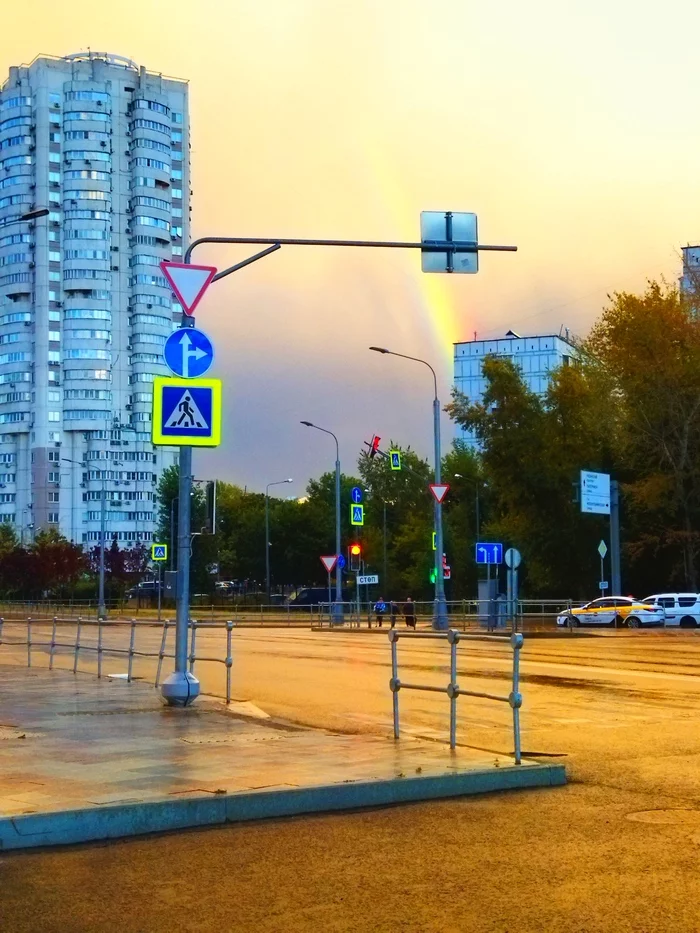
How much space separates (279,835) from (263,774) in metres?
1.58

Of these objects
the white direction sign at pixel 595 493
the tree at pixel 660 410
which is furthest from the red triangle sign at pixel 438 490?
the tree at pixel 660 410

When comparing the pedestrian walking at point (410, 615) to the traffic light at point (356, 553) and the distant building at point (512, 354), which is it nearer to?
the traffic light at point (356, 553)

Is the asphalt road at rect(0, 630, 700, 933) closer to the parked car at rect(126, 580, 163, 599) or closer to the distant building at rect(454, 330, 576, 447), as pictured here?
the parked car at rect(126, 580, 163, 599)

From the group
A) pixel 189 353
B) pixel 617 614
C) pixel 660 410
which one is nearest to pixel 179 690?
pixel 189 353

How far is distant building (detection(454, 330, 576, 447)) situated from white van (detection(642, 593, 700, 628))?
108421 millimetres

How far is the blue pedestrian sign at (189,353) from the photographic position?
15.4 meters

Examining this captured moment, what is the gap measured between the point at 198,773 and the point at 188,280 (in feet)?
25.8

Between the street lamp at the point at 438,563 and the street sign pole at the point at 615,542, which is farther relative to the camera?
the street sign pole at the point at 615,542

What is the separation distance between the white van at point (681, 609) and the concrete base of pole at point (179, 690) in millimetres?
39058

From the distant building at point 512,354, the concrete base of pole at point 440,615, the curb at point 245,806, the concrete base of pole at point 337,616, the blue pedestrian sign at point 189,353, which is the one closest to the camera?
the curb at point 245,806

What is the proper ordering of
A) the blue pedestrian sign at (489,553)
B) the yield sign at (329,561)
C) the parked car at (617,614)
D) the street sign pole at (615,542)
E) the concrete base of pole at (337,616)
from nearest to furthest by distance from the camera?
the blue pedestrian sign at (489,553) < the parked car at (617,614) < the concrete base of pole at (337,616) < the yield sign at (329,561) < the street sign pole at (615,542)

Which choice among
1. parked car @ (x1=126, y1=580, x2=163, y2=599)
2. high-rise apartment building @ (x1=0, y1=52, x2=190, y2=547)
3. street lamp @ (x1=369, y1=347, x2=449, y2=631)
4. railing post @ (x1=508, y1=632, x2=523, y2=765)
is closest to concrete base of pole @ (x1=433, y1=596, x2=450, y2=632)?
street lamp @ (x1=369, y1=347, x2=449, y2=631)

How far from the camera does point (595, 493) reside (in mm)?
59000

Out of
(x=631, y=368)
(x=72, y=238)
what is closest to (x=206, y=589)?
(x=631, y=368)
